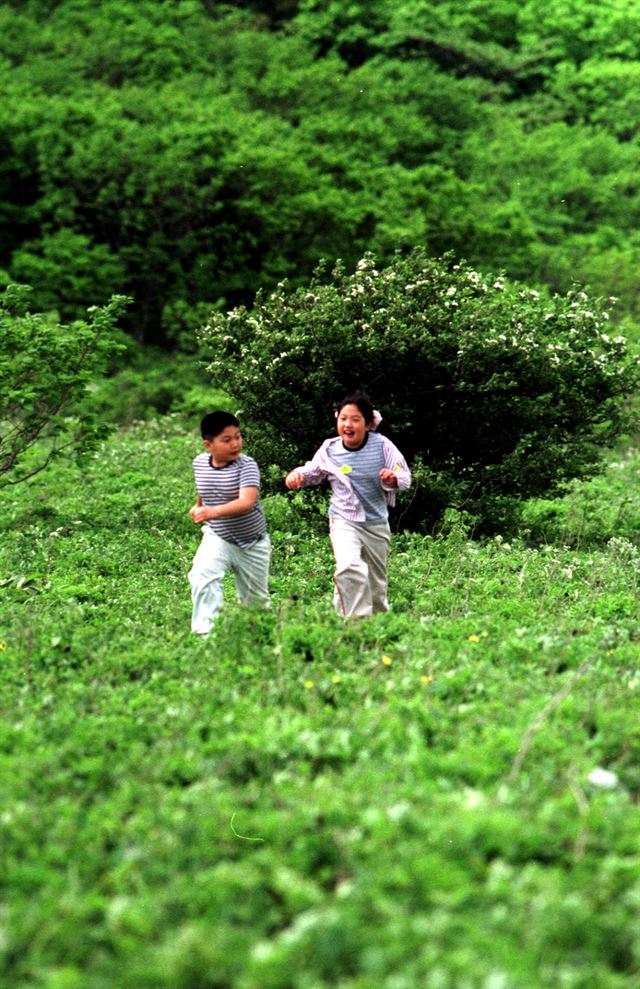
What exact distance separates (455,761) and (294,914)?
1.10 meters

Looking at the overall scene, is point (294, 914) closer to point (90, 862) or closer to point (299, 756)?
point (90, 862)

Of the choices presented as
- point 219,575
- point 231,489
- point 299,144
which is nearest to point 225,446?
point 231,489

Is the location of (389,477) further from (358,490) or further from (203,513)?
(203,513)

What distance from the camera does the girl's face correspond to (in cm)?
790

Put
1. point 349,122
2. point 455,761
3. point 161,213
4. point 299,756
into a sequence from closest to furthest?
point 455,761 → point 299,756 → point 161,213 → point 349,122

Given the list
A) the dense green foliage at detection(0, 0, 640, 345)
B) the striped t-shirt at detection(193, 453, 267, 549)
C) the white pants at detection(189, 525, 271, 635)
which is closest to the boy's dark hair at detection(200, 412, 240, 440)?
the striped t-shirt at detection(193, 453, 267, 549)

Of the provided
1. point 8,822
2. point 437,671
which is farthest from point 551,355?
point 8,822

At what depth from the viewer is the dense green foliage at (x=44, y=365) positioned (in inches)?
448

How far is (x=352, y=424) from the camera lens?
7902 mm

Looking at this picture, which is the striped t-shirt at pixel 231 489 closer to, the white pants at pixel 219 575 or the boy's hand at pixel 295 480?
the white pants at pixel 219 575

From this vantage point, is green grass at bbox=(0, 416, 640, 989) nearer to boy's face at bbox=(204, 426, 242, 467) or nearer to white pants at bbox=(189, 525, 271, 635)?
white pants at bbox=(189, 525, 271, 635)

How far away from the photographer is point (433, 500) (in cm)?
1195

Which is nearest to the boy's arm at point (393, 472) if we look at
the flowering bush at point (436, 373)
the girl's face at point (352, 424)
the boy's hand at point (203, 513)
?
the girl's face at point (352, 424)

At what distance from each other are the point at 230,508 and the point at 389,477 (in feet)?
3.59
